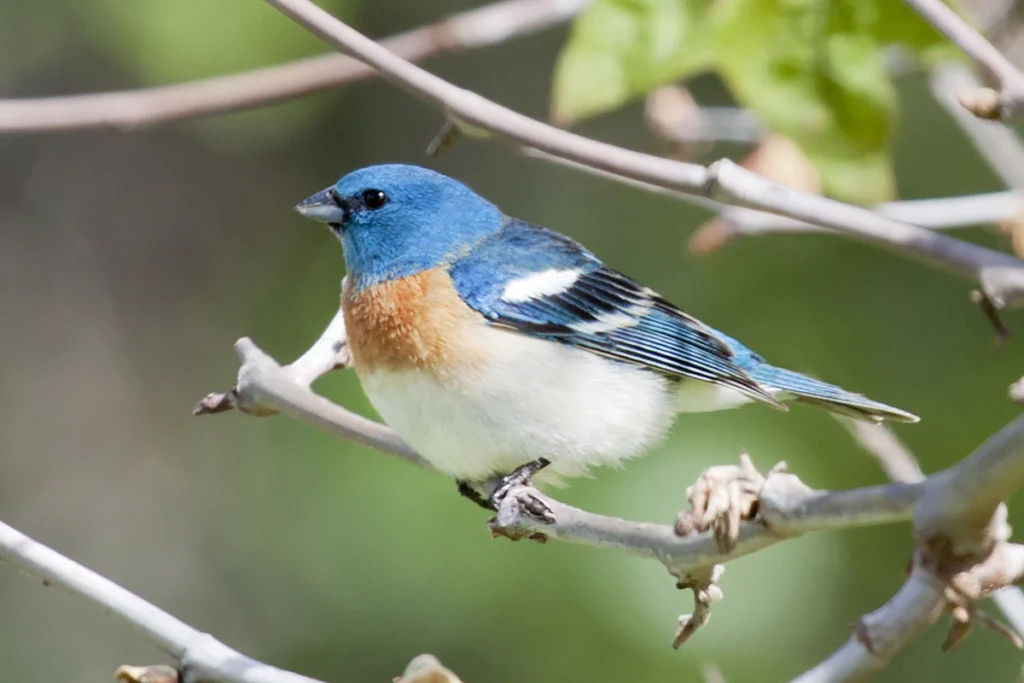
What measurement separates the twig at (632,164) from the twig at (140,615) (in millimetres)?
734

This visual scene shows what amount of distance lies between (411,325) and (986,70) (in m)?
1.22

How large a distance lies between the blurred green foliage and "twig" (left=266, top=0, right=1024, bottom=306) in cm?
52

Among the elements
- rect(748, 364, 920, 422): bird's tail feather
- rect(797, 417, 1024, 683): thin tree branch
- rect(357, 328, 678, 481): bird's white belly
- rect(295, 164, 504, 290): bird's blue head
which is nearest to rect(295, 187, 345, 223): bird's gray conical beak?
rect(295, 164, 504, 290): bird's blue head

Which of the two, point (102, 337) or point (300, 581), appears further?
point (102, 337)

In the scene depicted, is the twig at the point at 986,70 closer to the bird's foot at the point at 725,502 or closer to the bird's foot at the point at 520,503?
the bird's foot at the point at 725,502

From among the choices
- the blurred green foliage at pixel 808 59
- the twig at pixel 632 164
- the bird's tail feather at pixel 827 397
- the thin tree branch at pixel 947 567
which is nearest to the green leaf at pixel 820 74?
the blurred green foliage at pixel 808 59

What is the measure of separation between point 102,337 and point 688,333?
3.55m

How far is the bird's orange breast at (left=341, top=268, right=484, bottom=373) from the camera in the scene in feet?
7.81

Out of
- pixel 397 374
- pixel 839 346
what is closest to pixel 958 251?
pixel 397 374

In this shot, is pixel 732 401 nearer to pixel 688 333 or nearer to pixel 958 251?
pixel 688 333

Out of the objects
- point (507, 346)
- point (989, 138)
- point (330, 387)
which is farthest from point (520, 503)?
point (330, 387)

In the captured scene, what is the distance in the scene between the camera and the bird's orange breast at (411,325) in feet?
7.81

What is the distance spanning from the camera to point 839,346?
3807mm

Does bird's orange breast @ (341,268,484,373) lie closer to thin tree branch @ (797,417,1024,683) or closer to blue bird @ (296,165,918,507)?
blue bird @ (296,165,918,507)
